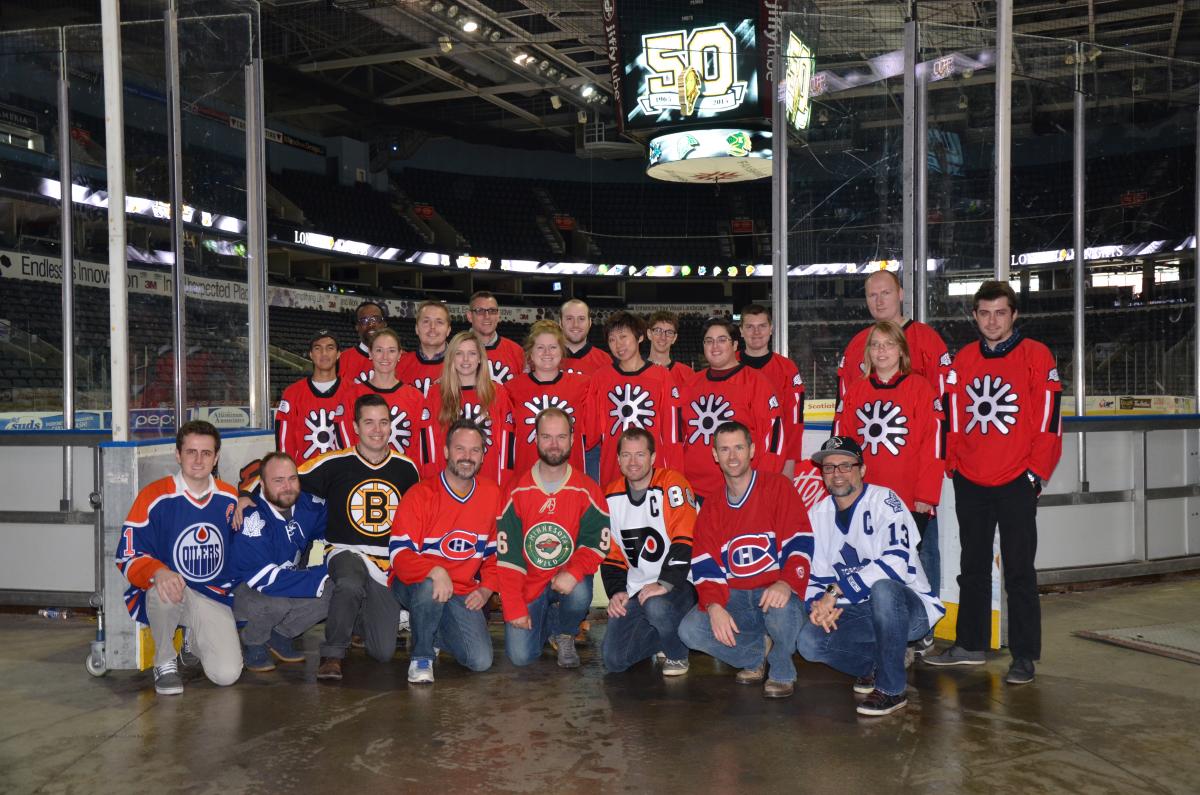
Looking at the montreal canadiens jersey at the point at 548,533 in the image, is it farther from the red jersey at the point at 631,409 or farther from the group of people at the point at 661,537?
the red jersey at the point at 631,409

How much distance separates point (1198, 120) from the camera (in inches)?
297

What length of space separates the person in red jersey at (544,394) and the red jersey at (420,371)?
0.45 metres

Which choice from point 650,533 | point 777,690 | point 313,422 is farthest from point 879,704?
point 313,422

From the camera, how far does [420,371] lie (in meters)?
5.71

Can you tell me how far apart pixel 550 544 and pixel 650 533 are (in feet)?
1.55

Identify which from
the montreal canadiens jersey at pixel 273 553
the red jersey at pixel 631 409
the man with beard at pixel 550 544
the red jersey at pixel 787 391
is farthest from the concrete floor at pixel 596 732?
the red jersey at pixel 787 391

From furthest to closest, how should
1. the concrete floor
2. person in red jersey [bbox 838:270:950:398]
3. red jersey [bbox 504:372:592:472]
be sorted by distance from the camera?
red jersey [bbox 504:372:592:472] < person in red jersey [bbox 838:270:950:398] < the concrete floor

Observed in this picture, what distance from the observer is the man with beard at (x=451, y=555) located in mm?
4449

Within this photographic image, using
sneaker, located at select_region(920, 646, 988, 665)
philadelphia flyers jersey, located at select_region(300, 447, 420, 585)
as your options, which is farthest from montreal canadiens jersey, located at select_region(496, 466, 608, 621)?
sneaker, located at select_region(920, 646, 988, 665)

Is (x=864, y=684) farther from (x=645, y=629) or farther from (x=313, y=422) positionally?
(x=313, y=422)

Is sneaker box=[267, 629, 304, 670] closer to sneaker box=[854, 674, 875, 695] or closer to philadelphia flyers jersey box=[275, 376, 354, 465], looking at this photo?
philadelphia flyers jersey box=[275, 376, 354, 465]

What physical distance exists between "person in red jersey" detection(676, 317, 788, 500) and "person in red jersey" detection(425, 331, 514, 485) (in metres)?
0.96

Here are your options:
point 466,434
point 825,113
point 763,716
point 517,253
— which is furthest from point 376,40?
point 763,716

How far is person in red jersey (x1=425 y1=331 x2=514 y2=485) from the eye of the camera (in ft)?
16.8
